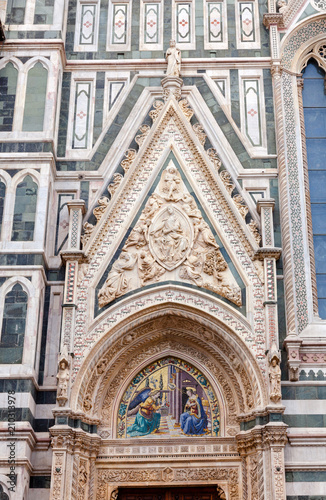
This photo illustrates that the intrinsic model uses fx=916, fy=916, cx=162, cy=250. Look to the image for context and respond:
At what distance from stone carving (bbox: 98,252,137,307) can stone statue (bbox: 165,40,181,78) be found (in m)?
4.03

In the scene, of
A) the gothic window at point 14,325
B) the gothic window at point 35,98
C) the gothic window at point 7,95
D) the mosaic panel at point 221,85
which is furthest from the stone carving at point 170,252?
the gothic window at point 7,95

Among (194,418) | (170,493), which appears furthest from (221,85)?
(170,493)

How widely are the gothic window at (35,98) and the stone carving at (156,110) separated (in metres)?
2.10

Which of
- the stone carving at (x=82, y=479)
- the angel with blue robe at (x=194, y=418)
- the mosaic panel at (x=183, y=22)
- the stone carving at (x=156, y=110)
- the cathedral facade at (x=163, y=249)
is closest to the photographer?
the stone carving at (x=82, y=479)

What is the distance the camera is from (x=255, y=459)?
48.9 feet

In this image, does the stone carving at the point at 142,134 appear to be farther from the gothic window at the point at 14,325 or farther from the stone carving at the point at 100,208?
the gothic window at the point at 14,325

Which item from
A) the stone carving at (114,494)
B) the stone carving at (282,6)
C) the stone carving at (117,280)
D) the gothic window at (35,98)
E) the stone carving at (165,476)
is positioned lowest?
the stone carving at (114,494)

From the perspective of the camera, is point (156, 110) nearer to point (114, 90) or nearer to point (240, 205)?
point (114, 90)

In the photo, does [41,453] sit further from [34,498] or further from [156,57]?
[156,57]

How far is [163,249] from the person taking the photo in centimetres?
1641

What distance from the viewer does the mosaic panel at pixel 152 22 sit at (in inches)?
741

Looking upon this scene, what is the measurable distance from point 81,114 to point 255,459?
7.49 metres

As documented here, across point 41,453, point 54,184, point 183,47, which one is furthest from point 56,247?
point 183,47

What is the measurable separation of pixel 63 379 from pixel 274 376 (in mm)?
3466
